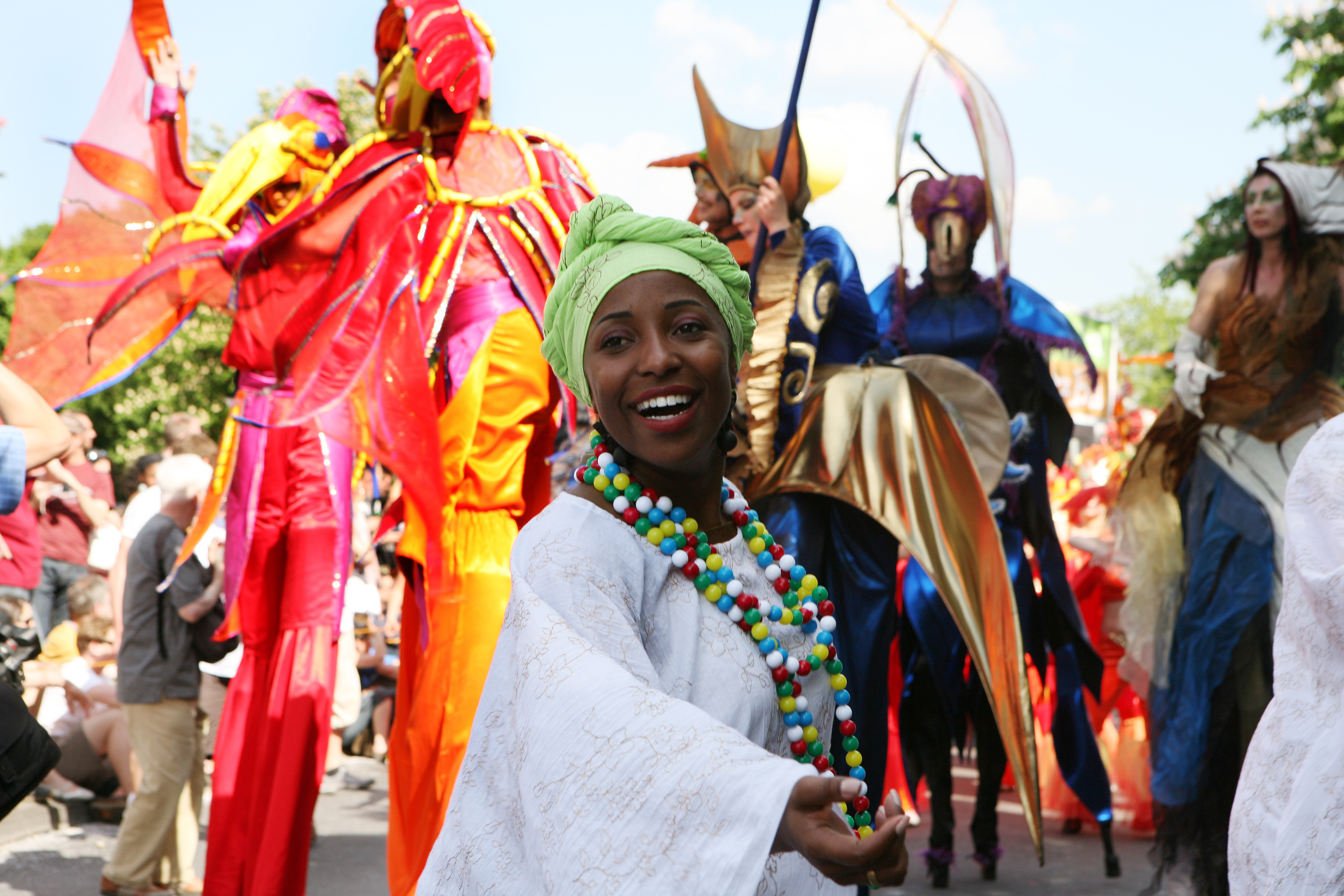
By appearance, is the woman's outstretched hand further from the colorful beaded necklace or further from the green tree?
the green tree

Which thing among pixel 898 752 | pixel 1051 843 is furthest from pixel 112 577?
pixel 1051 843

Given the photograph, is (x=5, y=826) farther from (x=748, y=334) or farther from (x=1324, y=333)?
(x=1324, y=333)

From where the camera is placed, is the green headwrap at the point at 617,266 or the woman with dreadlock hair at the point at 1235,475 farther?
the woman with dreadlock hair at the point at 1235,475

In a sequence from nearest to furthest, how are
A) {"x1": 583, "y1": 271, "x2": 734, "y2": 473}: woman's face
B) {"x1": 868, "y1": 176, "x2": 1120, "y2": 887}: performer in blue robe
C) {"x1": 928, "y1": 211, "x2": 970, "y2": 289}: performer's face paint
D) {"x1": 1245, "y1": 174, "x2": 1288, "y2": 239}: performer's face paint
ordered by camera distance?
{"x1": 583, "y1": 271, "x2": 734, "y2": 473}: woman's face < {"x1": 1245, "y1": 174, "x2": 1288, "y2": 239}: performer's face paint < {"x1": 868, "y1": 176, "x2": 1120, "y2": 887}: performer in blue robe < {"x1": 928, "y1": 211, "x2": 970, "y2": 289}: performer's face paint

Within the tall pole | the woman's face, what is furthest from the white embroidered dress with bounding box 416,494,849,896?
the tall pole

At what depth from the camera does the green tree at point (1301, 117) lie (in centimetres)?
1352

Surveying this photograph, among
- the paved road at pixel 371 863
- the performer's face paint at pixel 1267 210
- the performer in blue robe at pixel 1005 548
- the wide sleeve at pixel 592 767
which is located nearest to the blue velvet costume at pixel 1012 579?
the performer in blue robe at pixel 1005 548

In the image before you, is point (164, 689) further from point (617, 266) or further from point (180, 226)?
point (617, 266)

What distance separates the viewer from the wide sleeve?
129cm

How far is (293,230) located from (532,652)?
107 inches

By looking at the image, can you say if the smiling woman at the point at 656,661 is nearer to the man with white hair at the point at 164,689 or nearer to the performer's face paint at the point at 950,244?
the man with white hair at the point at 164,689

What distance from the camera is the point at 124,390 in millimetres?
23359

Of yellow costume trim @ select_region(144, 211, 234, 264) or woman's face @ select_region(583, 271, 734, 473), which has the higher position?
yellow costume trim @ select_region(144, 211, 234, 264)

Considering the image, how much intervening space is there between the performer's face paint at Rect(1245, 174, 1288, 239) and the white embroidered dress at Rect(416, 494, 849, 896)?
336cm
